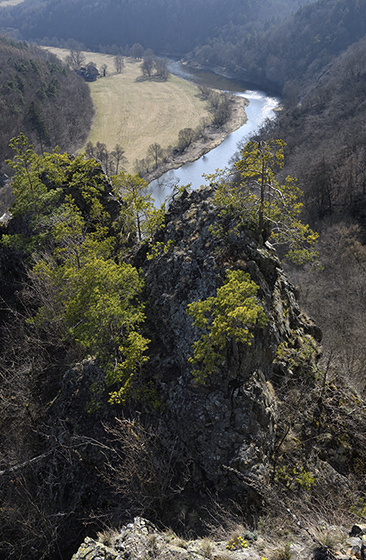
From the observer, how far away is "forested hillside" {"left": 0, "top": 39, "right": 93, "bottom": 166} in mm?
83894

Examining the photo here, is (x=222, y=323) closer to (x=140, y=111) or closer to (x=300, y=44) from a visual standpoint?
(x=140, y=111)

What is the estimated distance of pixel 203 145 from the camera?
88.9 m

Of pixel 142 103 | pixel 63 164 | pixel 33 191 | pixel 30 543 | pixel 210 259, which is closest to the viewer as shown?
pixel 30 543

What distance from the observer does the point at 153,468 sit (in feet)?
33.1

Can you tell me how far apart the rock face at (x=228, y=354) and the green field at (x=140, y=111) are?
70.1m

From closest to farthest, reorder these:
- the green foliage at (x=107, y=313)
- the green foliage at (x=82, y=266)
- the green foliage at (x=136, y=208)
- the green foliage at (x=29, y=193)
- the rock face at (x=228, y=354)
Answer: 1. the rock face at (x=228, y=354)
2. the green foliage at (x=107, y=313)
3. the green foliage at (x=82, y=266)
4. the green foliage at (x=136, y=208)
5. the green foliage at (x=29, y=193)

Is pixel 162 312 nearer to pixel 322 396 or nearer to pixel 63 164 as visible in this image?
pixel 322 396

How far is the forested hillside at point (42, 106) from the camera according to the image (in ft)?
275

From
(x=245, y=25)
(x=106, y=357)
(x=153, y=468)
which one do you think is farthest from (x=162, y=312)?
(x=245, y=25)

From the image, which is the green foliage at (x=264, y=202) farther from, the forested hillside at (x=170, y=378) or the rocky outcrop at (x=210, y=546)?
the rocky outcrop at (x=210, y=546)

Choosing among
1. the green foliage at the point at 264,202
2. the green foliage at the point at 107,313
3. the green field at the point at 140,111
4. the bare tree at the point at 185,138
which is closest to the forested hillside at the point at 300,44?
the green field at the point at 140,111

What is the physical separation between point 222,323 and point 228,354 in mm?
1272

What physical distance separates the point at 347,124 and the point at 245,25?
170227 millimetres

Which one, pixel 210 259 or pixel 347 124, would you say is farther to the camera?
pixel 347 124
